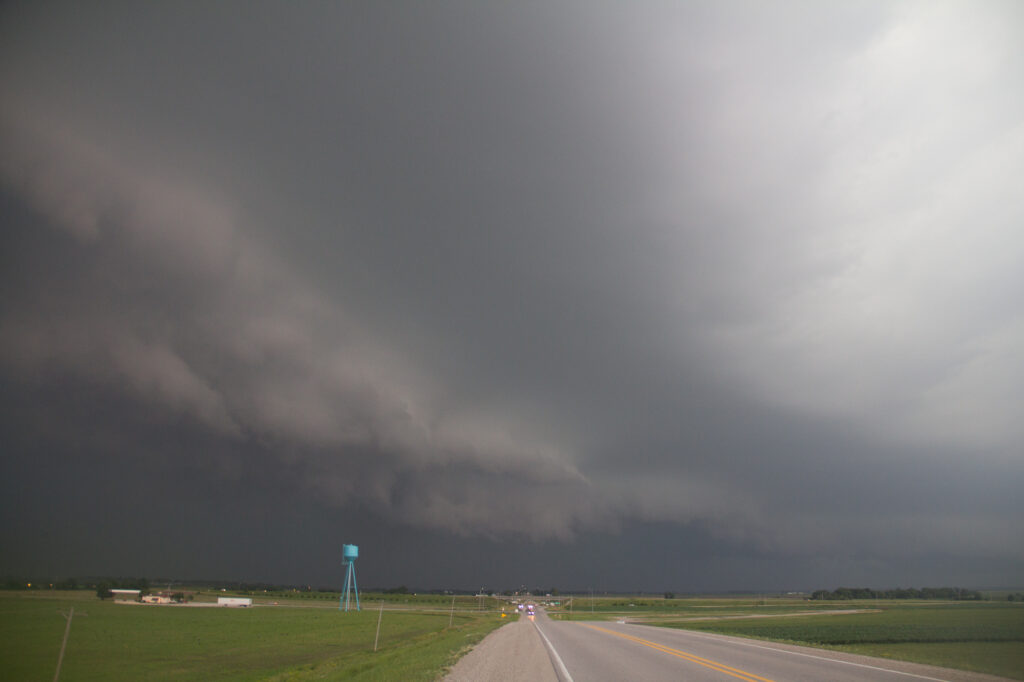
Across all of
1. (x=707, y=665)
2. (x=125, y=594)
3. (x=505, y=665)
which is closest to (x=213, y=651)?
(x=505, y=665)

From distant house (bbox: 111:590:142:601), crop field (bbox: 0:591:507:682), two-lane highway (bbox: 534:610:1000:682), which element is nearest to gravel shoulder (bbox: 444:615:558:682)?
two-lane highway (bbox: 534:610:1000:682)

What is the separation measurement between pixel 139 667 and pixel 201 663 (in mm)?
4400

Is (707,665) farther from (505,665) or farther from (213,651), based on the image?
(213,651)

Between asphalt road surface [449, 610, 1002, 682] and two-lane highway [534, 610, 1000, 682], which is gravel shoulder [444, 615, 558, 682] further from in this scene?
two-lane highway [534, 610, 1000, 682]

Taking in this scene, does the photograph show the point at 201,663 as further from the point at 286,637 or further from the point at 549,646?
the point at 549,646

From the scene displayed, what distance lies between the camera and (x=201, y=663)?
4569cm

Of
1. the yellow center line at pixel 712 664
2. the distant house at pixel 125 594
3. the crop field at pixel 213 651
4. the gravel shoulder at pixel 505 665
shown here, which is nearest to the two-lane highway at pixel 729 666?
the yellow center line at pixel 712 664

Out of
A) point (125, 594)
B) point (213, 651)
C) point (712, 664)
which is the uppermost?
point (712, 664)

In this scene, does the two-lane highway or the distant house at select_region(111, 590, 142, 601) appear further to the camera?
the distant house at select_region(111, 590, 142, 601)

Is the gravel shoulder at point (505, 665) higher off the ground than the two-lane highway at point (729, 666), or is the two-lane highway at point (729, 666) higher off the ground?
the two-lane highway at point (729, 666)

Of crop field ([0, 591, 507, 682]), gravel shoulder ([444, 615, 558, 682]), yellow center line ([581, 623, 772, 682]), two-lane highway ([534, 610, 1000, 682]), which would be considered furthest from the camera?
crop field ([0, 591, 507, 682])

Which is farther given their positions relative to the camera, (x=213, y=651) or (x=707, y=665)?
(x=213, y=651)

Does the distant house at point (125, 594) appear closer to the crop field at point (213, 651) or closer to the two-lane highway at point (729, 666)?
the crop field at point (213, 651)

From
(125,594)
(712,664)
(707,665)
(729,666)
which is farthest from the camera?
(125,594)
